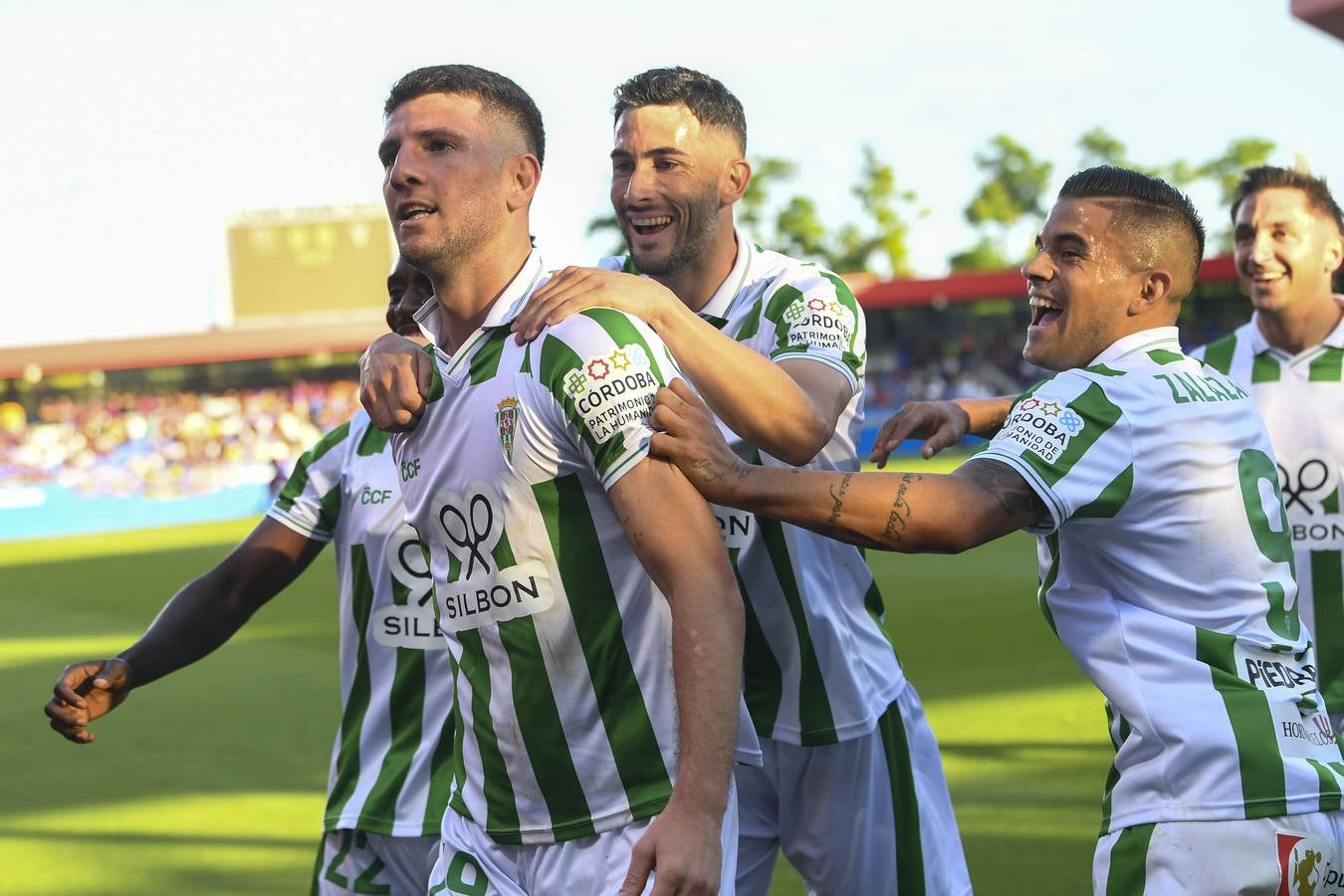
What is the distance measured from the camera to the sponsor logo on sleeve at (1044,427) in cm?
289

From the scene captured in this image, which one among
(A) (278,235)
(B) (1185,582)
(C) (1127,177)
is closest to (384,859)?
(B) (1185,582)

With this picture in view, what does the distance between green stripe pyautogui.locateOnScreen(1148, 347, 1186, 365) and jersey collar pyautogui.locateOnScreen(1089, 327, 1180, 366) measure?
18mm

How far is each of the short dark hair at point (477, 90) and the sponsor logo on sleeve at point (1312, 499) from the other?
3.12 metres

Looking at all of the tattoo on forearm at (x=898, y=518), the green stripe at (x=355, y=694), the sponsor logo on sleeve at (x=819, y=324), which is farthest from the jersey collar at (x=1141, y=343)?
the green stripe at (x=355, y=694)

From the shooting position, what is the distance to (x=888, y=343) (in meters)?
49.9

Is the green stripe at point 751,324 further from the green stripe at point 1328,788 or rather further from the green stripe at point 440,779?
the green stripe at point 1328,788

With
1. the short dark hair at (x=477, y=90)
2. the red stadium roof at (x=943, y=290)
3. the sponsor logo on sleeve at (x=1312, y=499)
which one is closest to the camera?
the short dark hair at (x=477, y=90)

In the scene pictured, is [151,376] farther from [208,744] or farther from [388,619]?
[388,619]

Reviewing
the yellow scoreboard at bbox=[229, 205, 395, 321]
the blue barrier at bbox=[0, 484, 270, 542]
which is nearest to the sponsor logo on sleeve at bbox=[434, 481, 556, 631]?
the blue barrier at bbox=[0, 484, 270, 542]

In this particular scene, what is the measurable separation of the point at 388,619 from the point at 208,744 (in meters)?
5.85

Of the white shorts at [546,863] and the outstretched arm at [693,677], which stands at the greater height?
the outstretched arm at [693,677]

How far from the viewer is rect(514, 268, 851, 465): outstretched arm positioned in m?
2.76

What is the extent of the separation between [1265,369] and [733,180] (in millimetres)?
2319

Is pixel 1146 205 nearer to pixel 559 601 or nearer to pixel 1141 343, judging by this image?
pixel 1141 343
